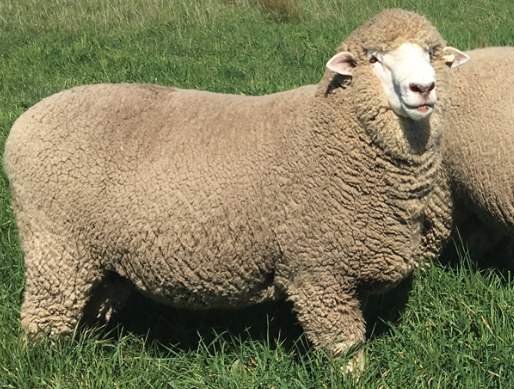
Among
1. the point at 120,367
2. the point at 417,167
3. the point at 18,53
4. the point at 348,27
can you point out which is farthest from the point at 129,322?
the point at 348,27

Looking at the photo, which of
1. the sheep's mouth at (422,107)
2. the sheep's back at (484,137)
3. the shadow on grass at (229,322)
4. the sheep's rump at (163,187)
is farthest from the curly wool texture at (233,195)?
the sheep's back at (484,137)

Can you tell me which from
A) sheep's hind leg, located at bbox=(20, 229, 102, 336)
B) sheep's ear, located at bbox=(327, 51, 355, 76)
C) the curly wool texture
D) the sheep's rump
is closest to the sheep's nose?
the curly wool texture

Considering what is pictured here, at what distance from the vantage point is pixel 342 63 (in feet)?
7.31

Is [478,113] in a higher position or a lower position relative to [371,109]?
lower

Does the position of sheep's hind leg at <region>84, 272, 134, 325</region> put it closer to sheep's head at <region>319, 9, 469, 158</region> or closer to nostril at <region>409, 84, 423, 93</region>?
sheep's head at <region>319, 9, 469, 158</region>

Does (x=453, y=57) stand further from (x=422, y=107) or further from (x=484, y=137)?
(x=484, y=137)

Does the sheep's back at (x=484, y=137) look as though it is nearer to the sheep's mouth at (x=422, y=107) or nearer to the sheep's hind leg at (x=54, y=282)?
the sheep's mouth at (x=422, y=107)

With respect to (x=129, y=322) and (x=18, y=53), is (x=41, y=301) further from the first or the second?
(x=18, y=53)

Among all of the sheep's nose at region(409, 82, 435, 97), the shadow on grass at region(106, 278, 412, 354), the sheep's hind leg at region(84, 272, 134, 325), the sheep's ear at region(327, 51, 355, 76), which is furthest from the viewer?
the shadow on grass at region(106, 278, 412, 354)

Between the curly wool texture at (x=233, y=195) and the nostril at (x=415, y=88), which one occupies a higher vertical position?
the nostril at (x=415, y=88)

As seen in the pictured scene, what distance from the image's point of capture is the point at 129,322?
3115mm

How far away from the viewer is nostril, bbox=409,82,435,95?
6.70 feet

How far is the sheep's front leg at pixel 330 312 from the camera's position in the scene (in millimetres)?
2393

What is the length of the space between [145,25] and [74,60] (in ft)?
7.20
